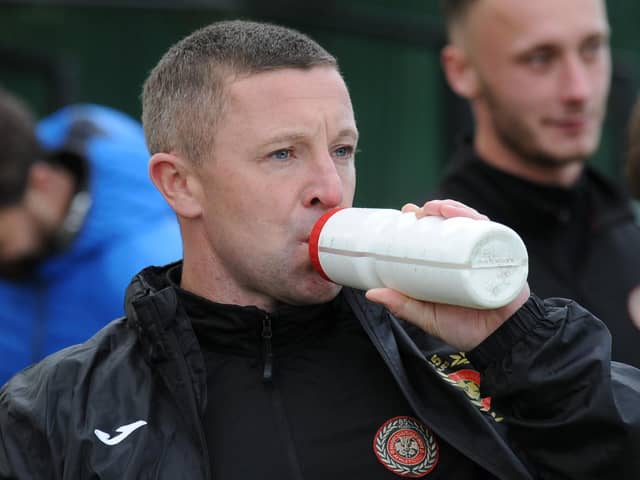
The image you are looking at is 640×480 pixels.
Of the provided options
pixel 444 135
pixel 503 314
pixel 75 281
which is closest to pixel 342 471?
pixel 503 314

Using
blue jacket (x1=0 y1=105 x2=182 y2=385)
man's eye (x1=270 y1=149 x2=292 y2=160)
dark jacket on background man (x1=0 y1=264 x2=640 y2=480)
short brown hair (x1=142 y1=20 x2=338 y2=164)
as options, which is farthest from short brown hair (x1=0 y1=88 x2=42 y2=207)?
man's eye (x1=270 y1=149 x2=292 y2=160)

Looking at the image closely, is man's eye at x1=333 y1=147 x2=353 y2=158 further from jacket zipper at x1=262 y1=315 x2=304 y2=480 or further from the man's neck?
the man's neck

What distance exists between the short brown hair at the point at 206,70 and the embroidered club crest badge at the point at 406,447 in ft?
2.48

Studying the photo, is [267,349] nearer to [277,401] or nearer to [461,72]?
[277,401]

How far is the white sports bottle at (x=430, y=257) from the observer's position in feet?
6.82

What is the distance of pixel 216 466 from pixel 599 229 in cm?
186

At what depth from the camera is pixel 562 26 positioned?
3.79m

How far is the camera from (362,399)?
2.52 metres

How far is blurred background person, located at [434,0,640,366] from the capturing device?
3.75 meters

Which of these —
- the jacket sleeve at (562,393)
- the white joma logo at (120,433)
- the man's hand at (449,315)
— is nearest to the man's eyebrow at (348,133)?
the man's hand at (449,315)

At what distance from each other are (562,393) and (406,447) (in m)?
0.39

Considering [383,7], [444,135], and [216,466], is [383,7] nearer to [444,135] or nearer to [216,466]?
[444,135]

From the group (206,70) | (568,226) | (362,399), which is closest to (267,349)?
(362,399)

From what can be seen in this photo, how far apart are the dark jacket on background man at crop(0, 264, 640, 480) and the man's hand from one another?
0.03 m
